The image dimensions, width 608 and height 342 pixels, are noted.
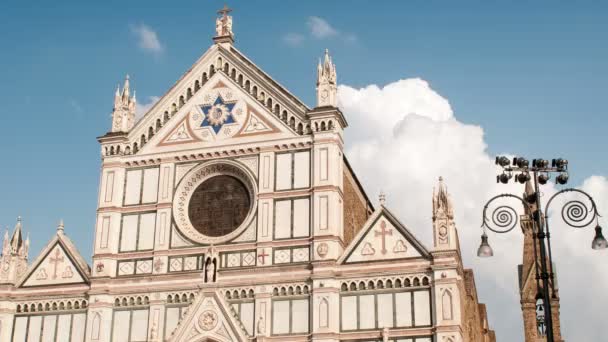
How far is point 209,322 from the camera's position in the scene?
3281 cm

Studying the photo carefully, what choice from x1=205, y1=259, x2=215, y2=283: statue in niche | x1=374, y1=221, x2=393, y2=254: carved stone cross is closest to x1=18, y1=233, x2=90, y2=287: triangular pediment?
x1=205, y1=259, x2=215, y2=283: statue in niche

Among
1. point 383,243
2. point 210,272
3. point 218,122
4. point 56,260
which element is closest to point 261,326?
point 210,272

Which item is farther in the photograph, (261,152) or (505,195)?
(261,152)

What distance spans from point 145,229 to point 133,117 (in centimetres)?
584

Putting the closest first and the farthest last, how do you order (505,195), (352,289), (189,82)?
(505,195), (352,289), (189,82)

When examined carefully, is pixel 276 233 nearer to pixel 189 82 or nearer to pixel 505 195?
pixel 189 82

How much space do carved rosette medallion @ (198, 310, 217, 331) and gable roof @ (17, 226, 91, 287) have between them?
5.84 metres

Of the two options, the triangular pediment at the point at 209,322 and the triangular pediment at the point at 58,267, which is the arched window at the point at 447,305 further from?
the triangular pediment at the point at 58,267

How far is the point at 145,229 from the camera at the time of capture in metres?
35.6

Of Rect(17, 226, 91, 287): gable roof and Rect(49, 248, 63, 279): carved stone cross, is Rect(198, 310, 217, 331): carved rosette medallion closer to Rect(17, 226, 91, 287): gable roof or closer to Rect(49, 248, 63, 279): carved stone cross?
Rect(17, 226, 91, 287): gable roof

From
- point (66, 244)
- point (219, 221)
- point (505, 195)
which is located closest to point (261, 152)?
point (219, 221)

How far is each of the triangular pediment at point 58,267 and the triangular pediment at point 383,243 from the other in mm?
11801

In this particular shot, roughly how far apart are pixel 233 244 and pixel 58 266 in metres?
8.21

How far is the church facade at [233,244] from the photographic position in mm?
31750
